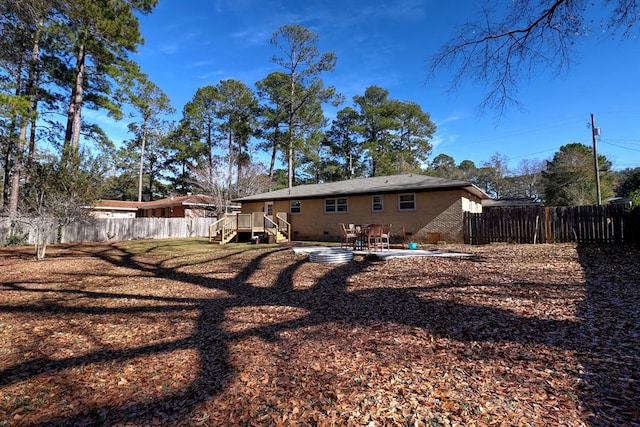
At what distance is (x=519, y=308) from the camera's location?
4.71 m

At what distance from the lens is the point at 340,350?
151 inches

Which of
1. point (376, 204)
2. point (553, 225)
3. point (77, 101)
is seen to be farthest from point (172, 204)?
point (553, 225)

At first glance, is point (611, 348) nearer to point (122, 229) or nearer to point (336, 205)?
point (336, 205)

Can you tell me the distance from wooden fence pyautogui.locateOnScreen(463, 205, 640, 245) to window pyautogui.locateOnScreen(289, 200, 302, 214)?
34.3ft

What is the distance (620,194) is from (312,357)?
183 feet

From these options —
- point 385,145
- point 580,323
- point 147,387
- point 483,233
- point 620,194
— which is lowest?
point 147,387

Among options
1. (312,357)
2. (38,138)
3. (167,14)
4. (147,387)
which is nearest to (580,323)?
(312,357)

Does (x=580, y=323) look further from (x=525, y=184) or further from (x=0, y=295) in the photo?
(x=525, y=184)

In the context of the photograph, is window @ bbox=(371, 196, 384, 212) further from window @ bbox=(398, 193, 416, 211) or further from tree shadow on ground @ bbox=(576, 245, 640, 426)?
tree shadow on ground @ bbox=(576, 245, 640, 426)

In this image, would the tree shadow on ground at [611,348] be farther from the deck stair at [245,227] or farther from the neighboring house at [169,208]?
the neighboring house at [169,208]

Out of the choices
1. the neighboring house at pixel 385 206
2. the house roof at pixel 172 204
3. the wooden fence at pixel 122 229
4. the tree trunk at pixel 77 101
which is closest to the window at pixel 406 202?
the neighboring house at pixel 385 206

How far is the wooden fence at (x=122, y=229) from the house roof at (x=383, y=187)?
5.39m

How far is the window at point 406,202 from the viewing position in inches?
655

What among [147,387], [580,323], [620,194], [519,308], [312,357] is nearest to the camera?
[147,387]
